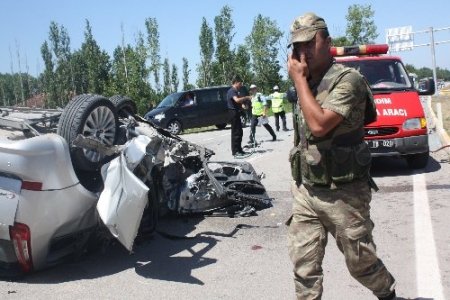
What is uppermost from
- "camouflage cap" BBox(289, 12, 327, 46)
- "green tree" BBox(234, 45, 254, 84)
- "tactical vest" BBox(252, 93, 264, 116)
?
"green tree" BBox(234, 45, 254, 84)

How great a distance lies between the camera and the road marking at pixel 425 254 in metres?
3.62

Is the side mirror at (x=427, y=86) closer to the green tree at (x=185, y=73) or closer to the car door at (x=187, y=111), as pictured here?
the car door at (x=187, y=111)

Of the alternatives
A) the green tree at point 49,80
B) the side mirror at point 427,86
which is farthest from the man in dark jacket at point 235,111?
the green tree at point 49,80

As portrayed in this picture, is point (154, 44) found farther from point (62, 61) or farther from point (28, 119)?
point (28, 119)

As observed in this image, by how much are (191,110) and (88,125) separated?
15.5 metres

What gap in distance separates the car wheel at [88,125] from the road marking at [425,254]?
287 centimetres

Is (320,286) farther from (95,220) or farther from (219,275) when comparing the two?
(95,220)

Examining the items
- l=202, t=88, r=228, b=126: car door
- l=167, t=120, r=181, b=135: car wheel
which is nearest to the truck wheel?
l=167, t=120, r=181, b=135: car wheel

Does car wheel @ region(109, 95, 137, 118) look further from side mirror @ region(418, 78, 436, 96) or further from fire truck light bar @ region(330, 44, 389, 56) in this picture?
side mirror @ region(418, 78, 436, 96)

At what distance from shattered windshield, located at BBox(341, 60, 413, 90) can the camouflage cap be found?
6.09 meters

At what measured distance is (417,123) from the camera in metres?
7.80

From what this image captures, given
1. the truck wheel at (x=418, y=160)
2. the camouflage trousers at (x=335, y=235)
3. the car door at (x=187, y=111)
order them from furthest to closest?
the car door at (x=187, y=111), the truck wheel at (x=418, y=160), the camouflage trousers at (x=335, y=235)

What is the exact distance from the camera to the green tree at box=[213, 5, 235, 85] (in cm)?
4625

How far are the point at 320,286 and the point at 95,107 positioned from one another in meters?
2.77
